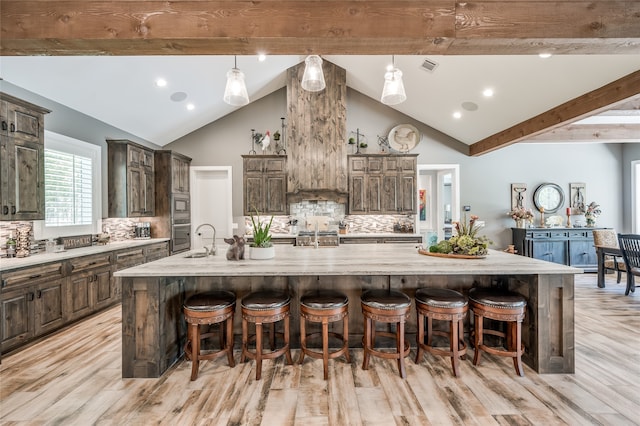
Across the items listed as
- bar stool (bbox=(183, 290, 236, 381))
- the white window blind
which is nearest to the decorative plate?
bar stool (bbox=(183, 290, 236, 381))

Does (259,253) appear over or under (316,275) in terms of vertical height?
over

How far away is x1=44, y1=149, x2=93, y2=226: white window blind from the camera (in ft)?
12.3

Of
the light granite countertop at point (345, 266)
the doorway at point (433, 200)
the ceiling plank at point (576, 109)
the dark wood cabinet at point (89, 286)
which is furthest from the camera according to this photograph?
the doorway at point (433, 200)

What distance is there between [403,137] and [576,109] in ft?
9.52

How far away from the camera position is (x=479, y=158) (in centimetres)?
647

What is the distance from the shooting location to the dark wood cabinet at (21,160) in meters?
2.93

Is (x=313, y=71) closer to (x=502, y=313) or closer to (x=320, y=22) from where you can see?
(x=320, y=22)

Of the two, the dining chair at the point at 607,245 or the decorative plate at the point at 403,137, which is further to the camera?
the decorative plate at the point at 403,137

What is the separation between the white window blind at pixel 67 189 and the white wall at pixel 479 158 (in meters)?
2.29

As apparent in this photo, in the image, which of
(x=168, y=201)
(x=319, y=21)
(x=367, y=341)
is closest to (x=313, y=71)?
(x=319, y=21)

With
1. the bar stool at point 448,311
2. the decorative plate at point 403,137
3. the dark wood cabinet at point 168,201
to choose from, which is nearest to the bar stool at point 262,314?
the bar stool at point 448,311

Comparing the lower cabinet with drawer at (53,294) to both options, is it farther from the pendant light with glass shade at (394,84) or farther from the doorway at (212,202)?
the pendant light with glass shade at (394,84)

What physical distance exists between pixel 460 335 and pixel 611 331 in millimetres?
2144

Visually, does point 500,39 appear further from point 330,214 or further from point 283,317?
point 330,214
